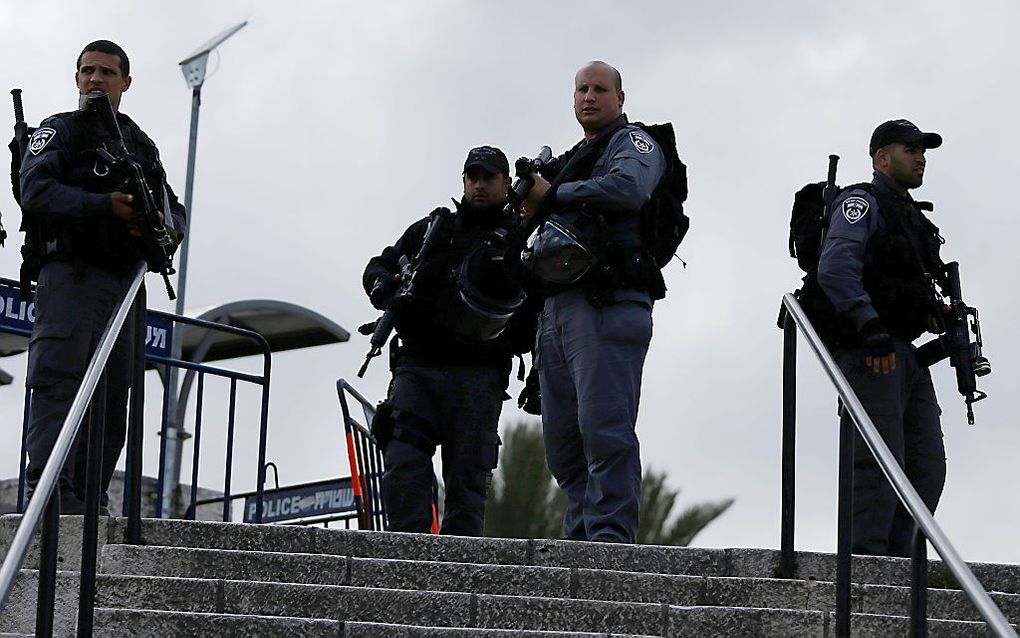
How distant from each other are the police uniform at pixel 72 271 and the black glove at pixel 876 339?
2519 millimetres

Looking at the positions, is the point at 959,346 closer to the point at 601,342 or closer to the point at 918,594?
the point at 601,342

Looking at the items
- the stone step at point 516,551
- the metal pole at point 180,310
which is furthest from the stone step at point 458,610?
the metal pole at point 180,310

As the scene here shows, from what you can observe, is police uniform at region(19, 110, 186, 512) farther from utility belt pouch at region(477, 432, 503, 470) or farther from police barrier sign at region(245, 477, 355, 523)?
police barrier sign at region(245, 477, 355, 523)

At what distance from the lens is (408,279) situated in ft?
25.0

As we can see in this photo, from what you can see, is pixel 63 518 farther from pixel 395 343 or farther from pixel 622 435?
pixel 395 343

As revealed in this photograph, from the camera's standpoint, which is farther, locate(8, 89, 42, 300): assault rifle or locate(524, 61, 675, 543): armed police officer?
locate(8, 89, 42, 300): assault rifle

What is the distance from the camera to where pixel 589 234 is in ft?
21.5

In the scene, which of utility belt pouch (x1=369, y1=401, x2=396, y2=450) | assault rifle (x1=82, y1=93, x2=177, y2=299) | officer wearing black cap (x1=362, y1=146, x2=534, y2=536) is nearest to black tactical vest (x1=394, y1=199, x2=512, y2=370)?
officer wearing black cap (x1=362, y1=146, x2=534, y2=536)

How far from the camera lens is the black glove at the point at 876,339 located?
21.8 feet

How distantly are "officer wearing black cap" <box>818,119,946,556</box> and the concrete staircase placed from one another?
0.67m

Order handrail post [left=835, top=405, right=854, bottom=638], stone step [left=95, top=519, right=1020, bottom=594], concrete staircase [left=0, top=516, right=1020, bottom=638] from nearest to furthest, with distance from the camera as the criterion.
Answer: handrail post [left=835, top=405, right=854, bottom=638] → concrete staircase [left=0, top=516, right=1020, bottom=638] → stone step [left=95, top=519, right=1020, bottom=594]

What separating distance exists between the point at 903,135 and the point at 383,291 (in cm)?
216

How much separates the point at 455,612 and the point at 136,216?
198 cm

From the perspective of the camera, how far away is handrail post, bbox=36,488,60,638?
433 centimetres
